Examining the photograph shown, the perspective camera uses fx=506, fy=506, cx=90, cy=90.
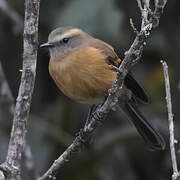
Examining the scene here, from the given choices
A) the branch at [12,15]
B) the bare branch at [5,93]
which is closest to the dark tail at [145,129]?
the bare branch at [5,93]

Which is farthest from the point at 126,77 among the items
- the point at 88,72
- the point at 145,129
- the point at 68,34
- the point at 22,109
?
the point at 22,109

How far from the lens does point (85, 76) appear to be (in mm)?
4672

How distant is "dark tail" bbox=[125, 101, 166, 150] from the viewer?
5004mm

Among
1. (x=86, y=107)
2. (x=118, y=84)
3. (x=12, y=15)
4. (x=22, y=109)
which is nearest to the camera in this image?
(x=22, y=109)

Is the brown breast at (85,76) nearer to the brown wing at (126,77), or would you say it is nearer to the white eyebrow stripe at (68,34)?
the brown wing at (126,77)

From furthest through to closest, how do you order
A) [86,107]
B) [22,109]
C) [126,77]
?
1. [86,107]
2. [126,77]
3. [22,109]

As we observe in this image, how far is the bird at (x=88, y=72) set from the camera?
469cm

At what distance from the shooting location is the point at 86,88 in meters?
4.68

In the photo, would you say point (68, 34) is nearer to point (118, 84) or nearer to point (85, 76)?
point (85, 76)

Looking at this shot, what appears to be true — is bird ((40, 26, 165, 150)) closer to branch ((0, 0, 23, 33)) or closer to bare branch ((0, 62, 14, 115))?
bare branch ((0, 62, 14, 115))

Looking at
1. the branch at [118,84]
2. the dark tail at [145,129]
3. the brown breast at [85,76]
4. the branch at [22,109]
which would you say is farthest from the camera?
the dark tail at [145,129]

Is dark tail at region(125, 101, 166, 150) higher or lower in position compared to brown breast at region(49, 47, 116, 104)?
lower

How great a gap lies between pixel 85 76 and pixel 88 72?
0.05 meters

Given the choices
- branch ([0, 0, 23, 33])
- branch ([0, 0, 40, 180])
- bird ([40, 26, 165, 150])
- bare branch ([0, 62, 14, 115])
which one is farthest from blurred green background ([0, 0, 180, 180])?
branch ([0, 0, 40, 180])
